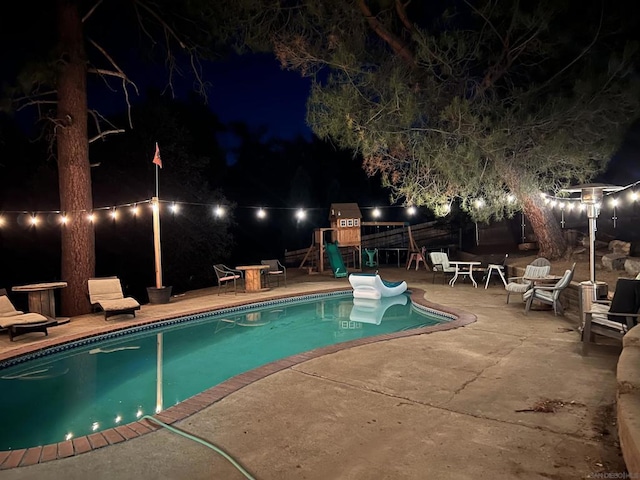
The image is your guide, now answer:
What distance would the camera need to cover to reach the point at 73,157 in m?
8.13

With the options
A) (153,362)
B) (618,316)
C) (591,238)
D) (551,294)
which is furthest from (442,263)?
(153,362)

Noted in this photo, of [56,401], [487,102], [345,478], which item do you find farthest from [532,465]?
[487,102]

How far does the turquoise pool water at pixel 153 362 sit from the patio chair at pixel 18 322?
538mm

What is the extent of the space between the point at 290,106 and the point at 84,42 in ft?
88.9

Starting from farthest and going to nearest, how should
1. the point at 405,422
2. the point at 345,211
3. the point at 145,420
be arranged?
the point at 345,211, the point at 145,420, the point at 405,422

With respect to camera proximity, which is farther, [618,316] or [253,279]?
[253,279]

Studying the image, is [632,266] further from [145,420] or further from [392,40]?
[145,420]

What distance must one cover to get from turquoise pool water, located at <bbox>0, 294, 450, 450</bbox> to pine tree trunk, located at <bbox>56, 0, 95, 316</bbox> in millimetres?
2228

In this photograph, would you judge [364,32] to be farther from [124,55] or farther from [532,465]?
[532,465]

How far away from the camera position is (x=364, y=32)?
8.95 metres

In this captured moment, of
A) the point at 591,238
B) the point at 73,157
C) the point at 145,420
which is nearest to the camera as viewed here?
the point at 145,420

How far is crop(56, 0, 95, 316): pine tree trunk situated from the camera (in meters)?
8.04

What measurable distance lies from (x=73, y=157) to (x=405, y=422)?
7.98m

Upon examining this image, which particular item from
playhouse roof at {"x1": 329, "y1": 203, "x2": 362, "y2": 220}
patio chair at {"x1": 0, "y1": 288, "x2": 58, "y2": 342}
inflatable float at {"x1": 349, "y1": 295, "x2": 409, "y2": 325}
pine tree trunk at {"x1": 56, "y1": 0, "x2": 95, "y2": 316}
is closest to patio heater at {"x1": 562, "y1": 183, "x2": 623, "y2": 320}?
inflatable float at {"x1": 349, "y1": 295, "x2": 409, "y2": 325}
